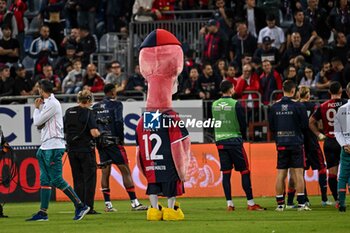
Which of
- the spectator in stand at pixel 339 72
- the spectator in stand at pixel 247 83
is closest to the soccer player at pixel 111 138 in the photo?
the spectator in stand at pixel 247 83

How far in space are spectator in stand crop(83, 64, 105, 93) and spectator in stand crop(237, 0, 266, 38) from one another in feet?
15.7

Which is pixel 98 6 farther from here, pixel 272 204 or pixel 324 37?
pixel 272 204

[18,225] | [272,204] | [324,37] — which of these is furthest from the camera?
[324,37]

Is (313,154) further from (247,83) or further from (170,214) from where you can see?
(247,83)

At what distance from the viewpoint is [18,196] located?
89.5 feet

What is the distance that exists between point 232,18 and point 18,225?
14.7m

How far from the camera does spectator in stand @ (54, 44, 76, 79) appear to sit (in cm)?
3250

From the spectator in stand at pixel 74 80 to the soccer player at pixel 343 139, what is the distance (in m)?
11.4

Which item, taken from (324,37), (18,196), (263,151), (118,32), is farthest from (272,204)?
(118,32)

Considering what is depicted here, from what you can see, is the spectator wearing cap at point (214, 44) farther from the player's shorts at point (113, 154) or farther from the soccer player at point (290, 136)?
the soccer player at point (290, 136)

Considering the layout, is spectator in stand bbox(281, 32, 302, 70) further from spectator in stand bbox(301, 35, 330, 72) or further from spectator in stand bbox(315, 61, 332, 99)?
spectator in stand bbox(315, 61, 332, 99)

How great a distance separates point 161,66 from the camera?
64.7 feet

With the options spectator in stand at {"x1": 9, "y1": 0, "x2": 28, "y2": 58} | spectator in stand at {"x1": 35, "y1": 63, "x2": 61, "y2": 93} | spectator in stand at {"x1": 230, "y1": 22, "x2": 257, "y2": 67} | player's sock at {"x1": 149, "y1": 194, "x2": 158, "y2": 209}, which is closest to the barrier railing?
spectator in stand at {"x1": 35, "y1": 63, "x2": 61, "y2": 93}

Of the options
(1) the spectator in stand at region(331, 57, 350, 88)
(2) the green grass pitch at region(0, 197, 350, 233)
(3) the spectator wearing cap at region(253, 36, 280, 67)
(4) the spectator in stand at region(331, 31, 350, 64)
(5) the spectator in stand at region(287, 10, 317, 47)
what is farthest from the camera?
(5) the spectator in stand at region(287, 10, 317, 47)
